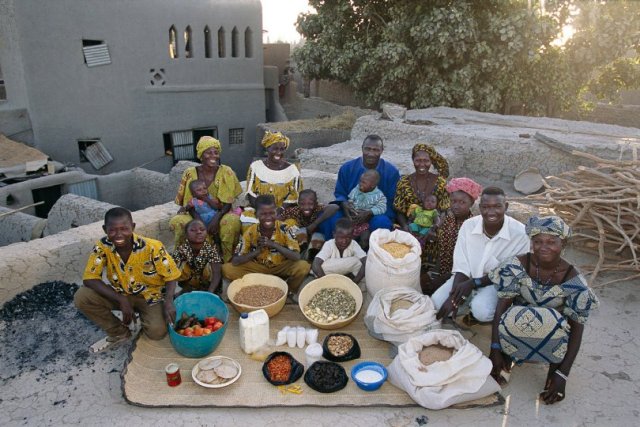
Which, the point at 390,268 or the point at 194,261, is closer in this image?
the point at 390,268

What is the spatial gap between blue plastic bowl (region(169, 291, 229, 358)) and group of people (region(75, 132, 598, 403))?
0.16 meters

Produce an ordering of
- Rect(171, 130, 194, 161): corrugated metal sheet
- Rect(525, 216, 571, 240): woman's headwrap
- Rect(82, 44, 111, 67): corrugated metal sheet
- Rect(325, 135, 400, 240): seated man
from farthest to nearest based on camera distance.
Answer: Rect(171, 130, 194, 161): corrugated metal sheet
Rect(82, 44, 111, 67): corrugated metal sheet
Rect(325, 135, 400, 240): seated man
Rect(525, 216, 571, 240): woman's headwrap

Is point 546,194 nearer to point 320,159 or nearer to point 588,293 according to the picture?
point 588,293

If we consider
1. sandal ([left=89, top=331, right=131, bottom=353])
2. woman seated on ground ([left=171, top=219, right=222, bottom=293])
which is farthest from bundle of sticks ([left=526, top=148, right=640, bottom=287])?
sandal ([left=89, top=331, right=131, bottom=353])

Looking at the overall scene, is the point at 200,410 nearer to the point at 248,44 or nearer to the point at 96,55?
the point at 96,55

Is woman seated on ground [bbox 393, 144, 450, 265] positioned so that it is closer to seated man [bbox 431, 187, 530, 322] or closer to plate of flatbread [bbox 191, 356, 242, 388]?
seated man [bbox 431, 187, 530, 322]

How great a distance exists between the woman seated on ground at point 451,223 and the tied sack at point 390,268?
27 centimetres

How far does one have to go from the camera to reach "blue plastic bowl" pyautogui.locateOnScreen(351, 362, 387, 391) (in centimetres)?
308

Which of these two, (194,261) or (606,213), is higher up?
(606,213)

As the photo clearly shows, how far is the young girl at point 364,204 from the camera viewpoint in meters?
4.65

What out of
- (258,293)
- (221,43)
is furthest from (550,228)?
(221,43)

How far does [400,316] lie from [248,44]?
13404mm

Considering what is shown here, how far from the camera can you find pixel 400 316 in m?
3.47

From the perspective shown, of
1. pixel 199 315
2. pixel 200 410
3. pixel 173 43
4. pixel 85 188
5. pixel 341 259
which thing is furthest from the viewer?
pixel 173 43
